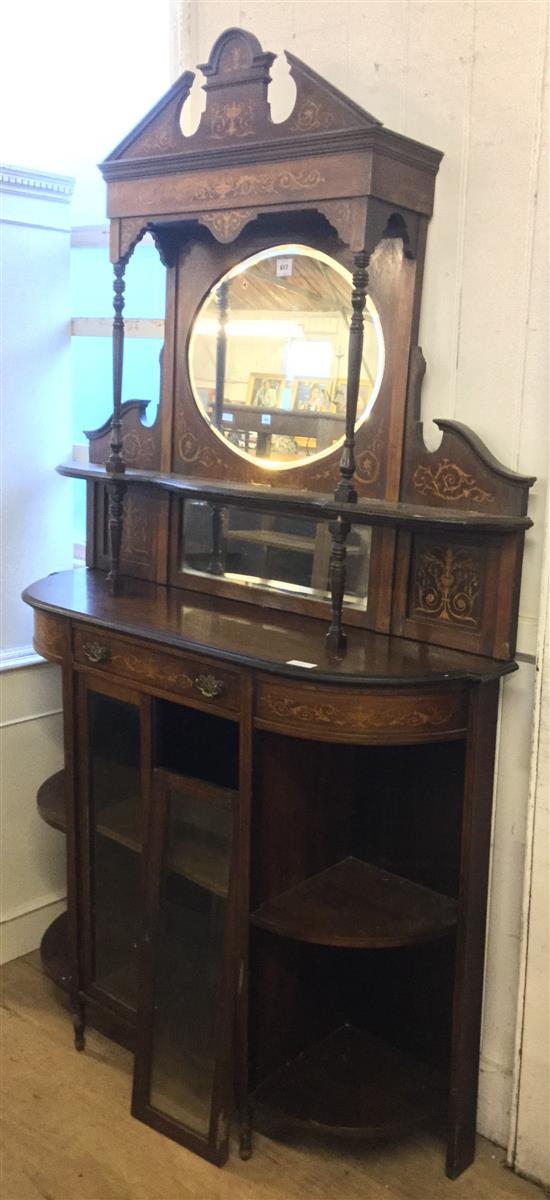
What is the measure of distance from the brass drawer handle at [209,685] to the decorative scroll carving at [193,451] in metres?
0.60

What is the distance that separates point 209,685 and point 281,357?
2.54ft

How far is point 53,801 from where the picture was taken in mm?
2793

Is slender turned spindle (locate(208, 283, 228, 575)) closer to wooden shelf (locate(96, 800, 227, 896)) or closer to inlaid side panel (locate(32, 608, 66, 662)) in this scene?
inlaid side panel (locate(32, 608, 66, 662))

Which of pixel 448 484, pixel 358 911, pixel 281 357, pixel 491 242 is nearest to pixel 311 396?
pixel 281 357

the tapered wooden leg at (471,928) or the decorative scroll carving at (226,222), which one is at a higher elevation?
the decorative scroll carving at (226,222)

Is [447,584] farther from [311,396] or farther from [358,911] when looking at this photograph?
[358,911]

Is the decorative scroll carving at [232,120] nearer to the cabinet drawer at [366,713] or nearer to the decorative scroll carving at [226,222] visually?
the decorative scroll carving at [226,222]

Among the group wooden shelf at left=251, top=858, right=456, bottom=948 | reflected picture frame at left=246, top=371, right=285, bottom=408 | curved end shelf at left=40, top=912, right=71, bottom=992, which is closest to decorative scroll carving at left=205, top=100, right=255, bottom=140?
reflected picture frame at left=246, top=371, right=285, bottom=408

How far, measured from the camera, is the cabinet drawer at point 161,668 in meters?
2.17

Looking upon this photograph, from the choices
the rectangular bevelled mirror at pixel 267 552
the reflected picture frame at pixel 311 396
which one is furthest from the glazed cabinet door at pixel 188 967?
the reflected picture frame at pixel 311 396

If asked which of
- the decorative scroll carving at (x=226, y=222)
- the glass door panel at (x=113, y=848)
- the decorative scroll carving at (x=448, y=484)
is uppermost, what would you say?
the decorative scroll carving at (x=226, y=222)

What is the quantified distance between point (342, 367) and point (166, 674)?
0.76 metres

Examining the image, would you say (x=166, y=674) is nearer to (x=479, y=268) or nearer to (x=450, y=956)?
(x=450, y=956)

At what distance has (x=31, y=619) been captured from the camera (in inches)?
119
